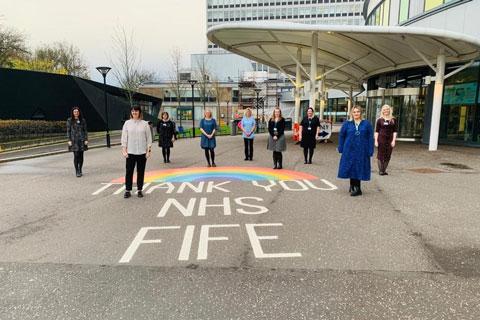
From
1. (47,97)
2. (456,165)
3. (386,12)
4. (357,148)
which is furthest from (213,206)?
(386,12)

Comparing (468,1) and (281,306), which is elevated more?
(468,1)

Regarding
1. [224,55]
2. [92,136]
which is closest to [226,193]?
[92,136]

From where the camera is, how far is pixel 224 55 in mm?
89750

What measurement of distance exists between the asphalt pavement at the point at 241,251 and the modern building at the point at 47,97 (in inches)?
770

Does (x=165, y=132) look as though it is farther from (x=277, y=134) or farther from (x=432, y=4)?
(x=432, y=4)

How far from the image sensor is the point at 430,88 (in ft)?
66.7

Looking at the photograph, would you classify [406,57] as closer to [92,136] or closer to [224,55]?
[92,136]

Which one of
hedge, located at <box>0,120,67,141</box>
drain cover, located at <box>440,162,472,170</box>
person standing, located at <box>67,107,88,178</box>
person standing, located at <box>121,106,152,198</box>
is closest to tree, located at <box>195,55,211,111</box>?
hedge, located at <box>0,120,67,141</box>

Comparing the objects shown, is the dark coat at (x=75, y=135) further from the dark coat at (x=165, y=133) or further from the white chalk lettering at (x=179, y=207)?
the white chalk lettering at (x=179, y=207)

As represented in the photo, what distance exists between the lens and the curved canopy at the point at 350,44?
47.5ft

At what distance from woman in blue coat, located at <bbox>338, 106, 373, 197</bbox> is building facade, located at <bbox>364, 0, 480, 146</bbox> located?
480 inches

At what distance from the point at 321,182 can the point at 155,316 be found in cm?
657

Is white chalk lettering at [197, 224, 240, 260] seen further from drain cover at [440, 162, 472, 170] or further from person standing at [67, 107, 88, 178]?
drain cover at [440, 162, 472, 170]

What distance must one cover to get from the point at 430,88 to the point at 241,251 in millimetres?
19781
